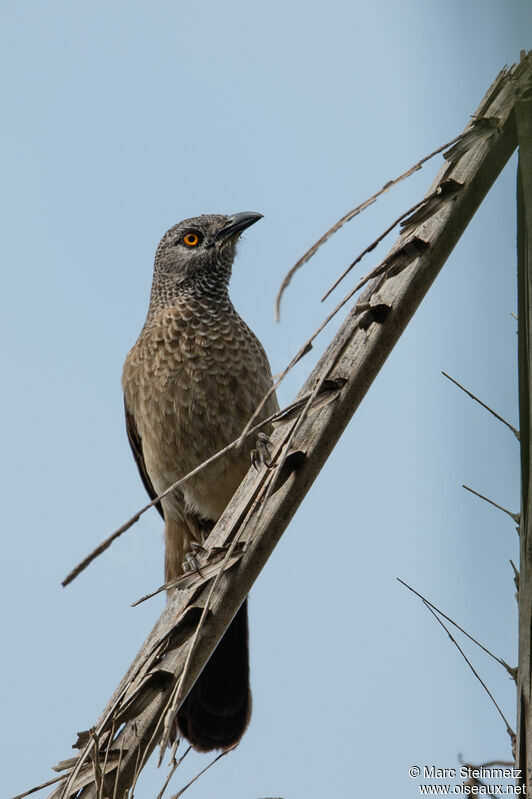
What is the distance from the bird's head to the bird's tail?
211 centimetres

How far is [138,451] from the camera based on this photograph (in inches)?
203

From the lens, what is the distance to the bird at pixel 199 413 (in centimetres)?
444

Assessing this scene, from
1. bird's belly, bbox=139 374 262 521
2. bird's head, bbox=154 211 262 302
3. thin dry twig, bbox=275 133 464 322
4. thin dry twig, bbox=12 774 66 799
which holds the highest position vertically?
bird's head, bbox=154 211 262 302

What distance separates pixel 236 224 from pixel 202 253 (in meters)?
0.28

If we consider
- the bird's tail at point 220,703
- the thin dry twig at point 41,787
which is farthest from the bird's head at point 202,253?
the thin dry twig at point 41,787

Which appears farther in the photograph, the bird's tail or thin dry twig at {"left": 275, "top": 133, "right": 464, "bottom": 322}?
the bird's tail

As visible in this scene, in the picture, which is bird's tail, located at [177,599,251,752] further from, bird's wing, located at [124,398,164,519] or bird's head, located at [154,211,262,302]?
bird's head, located at [154,211,262,302]

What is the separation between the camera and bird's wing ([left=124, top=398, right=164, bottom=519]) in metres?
5.00

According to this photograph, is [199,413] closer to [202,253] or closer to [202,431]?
[202,431]

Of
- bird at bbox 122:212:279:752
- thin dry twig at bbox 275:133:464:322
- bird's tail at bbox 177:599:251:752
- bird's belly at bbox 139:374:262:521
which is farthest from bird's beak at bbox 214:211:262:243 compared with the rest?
thin dry twig at bbox 275:133:464:322

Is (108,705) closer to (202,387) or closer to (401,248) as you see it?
(401,248)

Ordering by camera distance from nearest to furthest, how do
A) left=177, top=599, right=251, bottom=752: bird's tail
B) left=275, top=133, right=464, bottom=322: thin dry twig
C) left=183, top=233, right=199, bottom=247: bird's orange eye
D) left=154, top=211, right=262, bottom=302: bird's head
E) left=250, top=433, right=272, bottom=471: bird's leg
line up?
left=275, top=133, right=464, bottom=322: thin dry twig
left=250, top=433, right=272, bottom=471: bird's leg
left=177, top=599, right=251, bottom=752: bird's tail
left=154, top=211, right=262, bottom=302: bird's head
left=183, top=233, right=199, bottom=247: bird's orange eye

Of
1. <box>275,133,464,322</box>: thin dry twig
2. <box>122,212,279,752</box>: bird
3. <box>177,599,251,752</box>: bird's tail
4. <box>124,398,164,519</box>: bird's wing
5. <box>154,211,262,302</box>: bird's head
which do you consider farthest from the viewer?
<box>154,211,262,302</box>: bird's head

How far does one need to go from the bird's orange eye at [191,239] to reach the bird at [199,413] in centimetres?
55
